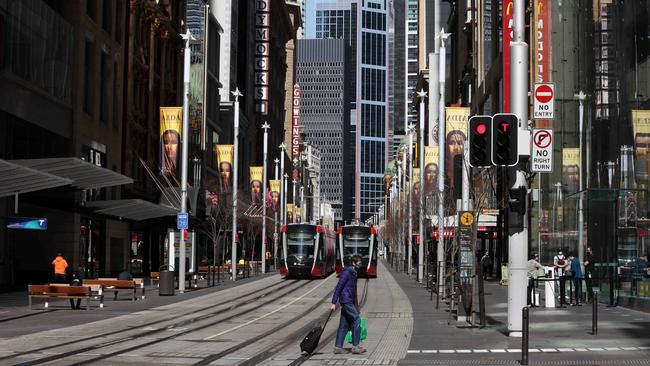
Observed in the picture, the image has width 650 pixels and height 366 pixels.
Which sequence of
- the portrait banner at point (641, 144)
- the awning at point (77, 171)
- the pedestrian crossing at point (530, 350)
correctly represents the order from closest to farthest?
1. the pedestrian crossing at point (530, 350)
2. the portrait banner at point (641, 144)
3. the awning at point (77, 171)

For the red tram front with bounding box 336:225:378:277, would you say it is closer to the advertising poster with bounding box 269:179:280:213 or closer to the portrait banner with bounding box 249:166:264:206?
the portrait banner with bounding box 249:166:264:206

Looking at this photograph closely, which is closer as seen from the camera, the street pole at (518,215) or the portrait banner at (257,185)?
the street pole at (518,215)

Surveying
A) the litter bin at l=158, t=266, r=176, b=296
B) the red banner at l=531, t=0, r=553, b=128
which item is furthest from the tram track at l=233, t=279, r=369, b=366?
the red banner at l=531, t=0, r=553, b=128

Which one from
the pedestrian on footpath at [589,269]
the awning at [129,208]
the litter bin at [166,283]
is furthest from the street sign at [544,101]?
the awning at [129,208]

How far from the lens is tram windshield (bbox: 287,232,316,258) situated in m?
60.3

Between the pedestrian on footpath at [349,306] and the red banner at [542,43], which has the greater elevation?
the red banner at [542,43]

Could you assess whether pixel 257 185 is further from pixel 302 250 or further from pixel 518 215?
pixel 518 215

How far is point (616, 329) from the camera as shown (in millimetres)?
22984

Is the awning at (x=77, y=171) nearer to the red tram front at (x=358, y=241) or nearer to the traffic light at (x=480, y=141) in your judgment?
the traffic light at (x=480, y=141)

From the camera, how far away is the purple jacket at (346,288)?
1806 centimetres

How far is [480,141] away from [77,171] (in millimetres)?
22525

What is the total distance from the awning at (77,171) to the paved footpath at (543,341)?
572 inches

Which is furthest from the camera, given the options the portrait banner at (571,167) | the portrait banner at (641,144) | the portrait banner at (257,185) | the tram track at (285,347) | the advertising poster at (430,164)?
the portrait banner at (257,185)

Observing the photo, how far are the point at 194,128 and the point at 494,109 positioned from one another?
27209mm
